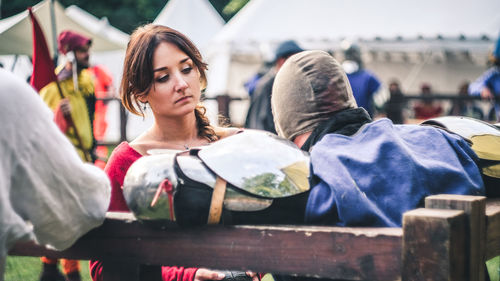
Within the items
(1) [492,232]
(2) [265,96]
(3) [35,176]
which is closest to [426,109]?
(2) [265,96]

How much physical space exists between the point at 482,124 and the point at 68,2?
1150 inches

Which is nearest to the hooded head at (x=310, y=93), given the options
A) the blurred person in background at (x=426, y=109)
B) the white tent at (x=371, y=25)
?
Answer: the white tent at (x=371, y=25)

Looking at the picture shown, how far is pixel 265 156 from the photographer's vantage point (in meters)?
1.53

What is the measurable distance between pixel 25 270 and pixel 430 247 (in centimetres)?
412

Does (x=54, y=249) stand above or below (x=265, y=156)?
below

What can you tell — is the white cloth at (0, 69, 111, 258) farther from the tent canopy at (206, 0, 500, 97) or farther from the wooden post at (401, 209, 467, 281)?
the tent canopy at (206, 0, 500, 97)

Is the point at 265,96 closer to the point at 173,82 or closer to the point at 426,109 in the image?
the point at 173,82

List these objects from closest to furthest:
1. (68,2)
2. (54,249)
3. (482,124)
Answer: (54,249) < (482,124) < (68,2)

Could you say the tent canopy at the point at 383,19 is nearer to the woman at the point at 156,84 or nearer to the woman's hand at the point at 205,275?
the woman at the point at 156,84

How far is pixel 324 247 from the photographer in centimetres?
136

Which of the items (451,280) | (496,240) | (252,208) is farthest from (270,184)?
(496,240)

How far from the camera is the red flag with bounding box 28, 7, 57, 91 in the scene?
3.02m

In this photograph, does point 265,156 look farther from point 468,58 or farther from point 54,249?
point 468,58

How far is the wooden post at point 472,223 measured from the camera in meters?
Answer: 1.35
